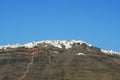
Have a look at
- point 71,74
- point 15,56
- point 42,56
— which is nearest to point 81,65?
point 71,74

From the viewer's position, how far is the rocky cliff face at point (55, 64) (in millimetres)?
167750

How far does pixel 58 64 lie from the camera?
572 feet

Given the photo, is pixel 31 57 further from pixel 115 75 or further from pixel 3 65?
pixel 115 75

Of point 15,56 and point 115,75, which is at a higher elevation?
point 15,56

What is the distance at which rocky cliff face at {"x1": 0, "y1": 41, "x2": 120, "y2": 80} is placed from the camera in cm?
16775

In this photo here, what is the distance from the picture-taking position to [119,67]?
608 ft

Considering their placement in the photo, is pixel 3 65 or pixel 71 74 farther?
pixel 3 65

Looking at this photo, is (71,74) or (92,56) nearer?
(71,74)

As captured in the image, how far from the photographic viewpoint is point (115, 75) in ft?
563

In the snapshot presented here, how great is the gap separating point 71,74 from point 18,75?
2284 cm

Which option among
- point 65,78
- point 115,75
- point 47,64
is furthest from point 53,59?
point 115,75

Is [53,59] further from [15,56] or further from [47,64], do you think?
[15,56]

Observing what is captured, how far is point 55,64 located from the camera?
573 feet

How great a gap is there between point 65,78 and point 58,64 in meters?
11.7
